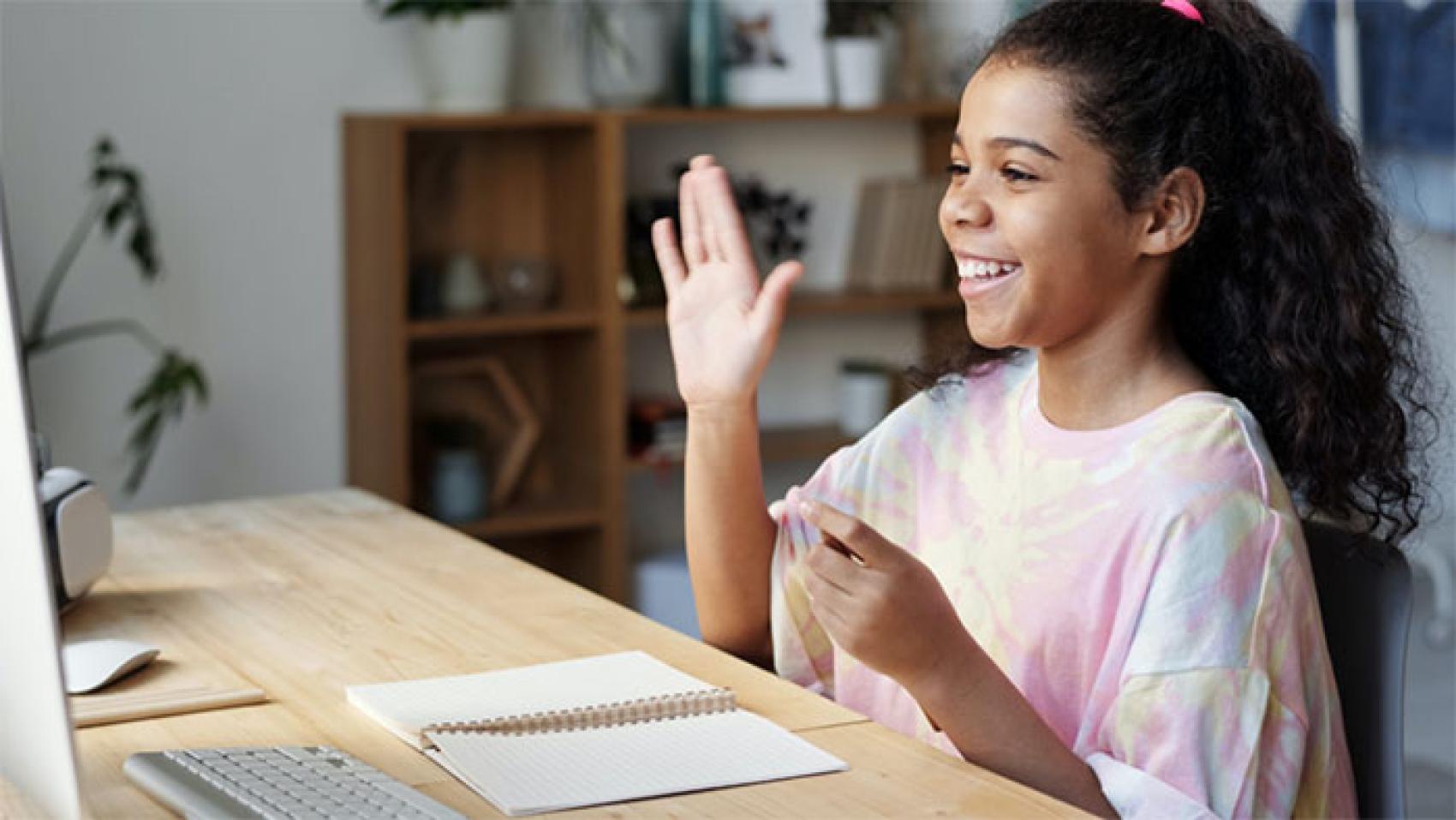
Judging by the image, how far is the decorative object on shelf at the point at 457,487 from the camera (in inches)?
154

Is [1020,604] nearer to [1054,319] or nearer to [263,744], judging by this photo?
[1054,319]

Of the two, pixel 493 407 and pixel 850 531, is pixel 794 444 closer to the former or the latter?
pixel 493 407

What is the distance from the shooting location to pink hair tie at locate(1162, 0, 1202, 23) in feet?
5.32

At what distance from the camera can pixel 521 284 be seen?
405cm

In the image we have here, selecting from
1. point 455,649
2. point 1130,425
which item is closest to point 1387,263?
point 1130,425

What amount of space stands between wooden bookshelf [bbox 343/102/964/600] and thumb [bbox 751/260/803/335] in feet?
7.23

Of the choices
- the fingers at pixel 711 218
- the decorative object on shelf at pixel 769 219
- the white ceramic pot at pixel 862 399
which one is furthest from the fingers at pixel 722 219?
the white ceramic pot at pixel 862 399

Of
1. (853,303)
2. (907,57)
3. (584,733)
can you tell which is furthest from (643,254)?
(584,733)

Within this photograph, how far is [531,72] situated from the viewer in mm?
4117

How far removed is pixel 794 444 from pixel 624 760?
2.93 metres

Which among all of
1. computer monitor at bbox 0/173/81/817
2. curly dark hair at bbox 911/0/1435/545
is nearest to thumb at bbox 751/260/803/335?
curly dark hair at bbox 911/0/1435/545

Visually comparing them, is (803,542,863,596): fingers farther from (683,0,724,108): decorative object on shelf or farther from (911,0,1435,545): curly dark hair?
(683,0,724,108): decorative object on shelf

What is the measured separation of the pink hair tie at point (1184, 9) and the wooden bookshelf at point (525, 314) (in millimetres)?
2306

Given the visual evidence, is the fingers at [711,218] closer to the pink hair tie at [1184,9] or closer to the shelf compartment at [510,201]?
the pink hair tie at [1184,9]
